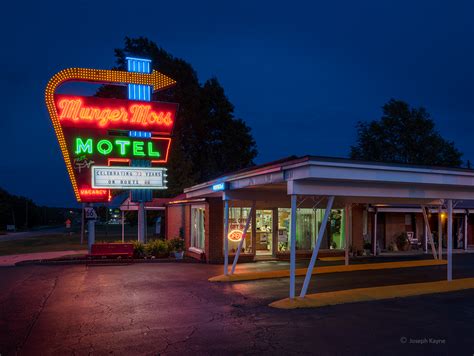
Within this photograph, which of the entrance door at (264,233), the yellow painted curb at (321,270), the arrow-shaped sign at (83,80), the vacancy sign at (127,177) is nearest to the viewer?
the yellow painted curb at (321,270)

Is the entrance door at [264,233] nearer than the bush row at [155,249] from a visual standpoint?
No

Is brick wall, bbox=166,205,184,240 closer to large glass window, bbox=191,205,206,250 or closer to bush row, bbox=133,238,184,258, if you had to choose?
large glass window, bbox=191,205,206,250

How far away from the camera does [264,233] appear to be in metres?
22.1

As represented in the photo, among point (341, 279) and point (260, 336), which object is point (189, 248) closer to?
point (341, 279)

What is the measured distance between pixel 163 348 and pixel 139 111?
→ 709 inches

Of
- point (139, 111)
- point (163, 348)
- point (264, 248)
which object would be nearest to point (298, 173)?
point (163, 348)

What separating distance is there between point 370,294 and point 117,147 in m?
15.5

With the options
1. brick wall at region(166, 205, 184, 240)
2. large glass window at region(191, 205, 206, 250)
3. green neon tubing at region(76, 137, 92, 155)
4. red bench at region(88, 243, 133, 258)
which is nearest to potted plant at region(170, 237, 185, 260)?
large glass window at region(191, 205, 206, 250)

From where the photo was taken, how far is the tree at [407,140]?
135 feet

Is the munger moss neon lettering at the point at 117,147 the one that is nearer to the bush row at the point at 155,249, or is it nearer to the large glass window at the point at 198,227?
the large glass window at the point at 198,227

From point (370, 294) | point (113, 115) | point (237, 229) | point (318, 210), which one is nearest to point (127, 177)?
point (113, 115)

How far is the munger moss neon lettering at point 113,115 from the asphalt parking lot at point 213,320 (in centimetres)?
997

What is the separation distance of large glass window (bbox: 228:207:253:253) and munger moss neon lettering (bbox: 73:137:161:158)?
5.54m

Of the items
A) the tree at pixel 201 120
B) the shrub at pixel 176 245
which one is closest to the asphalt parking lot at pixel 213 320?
the shrub at pixel 176 245
